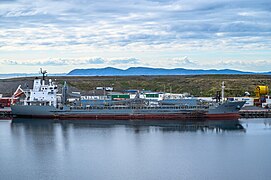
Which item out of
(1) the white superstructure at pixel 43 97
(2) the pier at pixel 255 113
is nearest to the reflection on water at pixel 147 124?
(1) the white superstructure at pixel 43 97

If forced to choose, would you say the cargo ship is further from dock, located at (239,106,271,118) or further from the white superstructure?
dock, located at (239,106,271,118)

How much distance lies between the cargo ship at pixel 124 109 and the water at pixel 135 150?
2.30 m

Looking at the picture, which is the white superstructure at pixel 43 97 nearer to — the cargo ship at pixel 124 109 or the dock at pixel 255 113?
Result: the cargo ship at pixel 124 109

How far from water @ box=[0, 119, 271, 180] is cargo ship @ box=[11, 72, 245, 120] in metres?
2.30

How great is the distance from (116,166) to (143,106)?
822 inches

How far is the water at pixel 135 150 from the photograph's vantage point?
81.0 feet

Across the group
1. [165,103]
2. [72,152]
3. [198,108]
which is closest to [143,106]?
[165,103]

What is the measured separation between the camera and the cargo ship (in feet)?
149

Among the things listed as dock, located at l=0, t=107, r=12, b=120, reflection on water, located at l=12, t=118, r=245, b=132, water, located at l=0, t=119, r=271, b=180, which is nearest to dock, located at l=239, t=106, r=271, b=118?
reflection on water, located at l=12, t=118, r=245, b=132

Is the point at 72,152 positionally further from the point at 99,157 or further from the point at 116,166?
the point at 116,166

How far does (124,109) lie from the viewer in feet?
151

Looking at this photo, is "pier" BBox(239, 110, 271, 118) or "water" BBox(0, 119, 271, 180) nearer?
"water" BBox(0, 119, 271, 180)

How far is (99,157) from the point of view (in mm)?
28359

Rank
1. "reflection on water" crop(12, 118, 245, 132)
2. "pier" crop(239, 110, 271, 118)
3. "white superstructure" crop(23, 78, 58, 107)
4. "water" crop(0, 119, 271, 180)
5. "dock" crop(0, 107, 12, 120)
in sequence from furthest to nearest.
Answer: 1. "dock" crop(0, 107, 12, 120)
2. "white superstructure" crop(23, 78, 58, 107)
3. "pier" crop(239, 110, 271, 118)
4. "reflection on water" crop(12, 118, 245, 132)
5. "water" crop(0, 119, 271, 180)
